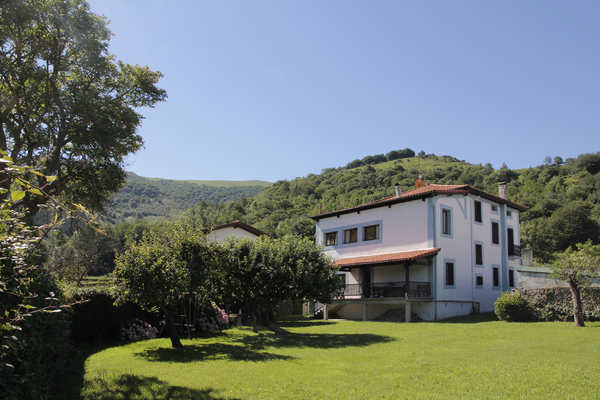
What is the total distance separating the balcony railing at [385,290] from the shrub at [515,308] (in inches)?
201

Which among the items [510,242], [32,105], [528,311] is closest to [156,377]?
[32,105]

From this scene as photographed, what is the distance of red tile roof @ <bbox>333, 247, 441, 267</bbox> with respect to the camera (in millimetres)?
24094

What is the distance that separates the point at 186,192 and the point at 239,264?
15942 centimetres

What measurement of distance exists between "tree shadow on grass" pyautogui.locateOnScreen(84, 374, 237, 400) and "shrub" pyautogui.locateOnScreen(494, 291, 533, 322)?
16930mm

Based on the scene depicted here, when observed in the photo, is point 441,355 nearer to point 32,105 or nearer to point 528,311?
point 528,311

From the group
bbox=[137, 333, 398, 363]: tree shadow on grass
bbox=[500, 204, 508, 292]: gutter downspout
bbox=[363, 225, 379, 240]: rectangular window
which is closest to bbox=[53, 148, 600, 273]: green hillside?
bbox=[137, 333, 398, 363]: tree shadow on grass

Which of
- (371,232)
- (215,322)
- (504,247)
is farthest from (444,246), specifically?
(215,322)

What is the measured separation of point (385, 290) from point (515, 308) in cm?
816

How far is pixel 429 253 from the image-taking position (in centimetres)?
2422

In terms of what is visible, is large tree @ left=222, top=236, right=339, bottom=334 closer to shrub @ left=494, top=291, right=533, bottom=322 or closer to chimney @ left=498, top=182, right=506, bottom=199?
shrub @ left=494, top=291, right=533, bottom=322

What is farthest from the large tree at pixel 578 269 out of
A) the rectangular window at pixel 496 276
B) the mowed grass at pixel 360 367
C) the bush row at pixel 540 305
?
the rectangular window at pixel 496 276

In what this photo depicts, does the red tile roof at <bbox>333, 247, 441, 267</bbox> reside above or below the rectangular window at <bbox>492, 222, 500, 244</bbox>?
below

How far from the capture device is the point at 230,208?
91438mm

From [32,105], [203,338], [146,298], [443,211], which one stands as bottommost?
[203,338]
